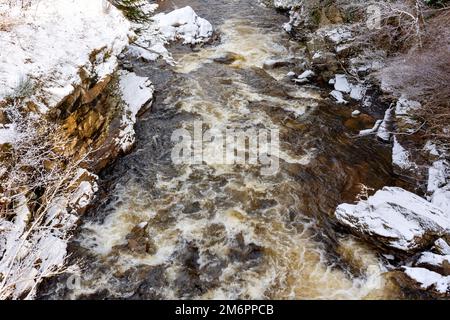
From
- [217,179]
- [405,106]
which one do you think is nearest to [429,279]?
[217,179]

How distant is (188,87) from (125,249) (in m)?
5.50

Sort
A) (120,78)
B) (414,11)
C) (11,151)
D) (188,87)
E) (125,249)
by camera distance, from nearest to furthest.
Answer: (11,151)
(125,249)
(414,11)
(120,78)
(188,87)

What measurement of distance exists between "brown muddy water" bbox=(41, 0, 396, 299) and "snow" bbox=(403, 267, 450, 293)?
0.43 meters

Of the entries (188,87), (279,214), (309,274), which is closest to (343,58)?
(188,87)

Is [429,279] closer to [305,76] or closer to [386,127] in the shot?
[386,127]

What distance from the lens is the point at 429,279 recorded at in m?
5.28

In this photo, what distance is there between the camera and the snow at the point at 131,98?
805 cm

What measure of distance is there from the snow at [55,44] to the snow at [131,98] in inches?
42.0

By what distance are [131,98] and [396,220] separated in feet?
21.7

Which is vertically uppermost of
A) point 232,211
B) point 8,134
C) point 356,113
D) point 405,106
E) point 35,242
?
point 8,134

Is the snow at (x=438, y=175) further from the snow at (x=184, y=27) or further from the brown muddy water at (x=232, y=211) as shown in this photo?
the snow at (x=184, y=27)

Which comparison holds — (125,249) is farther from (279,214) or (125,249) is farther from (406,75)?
(406,75)

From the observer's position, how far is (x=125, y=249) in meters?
5.99

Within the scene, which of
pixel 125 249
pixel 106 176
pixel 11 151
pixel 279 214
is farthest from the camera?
pixel 106 176
